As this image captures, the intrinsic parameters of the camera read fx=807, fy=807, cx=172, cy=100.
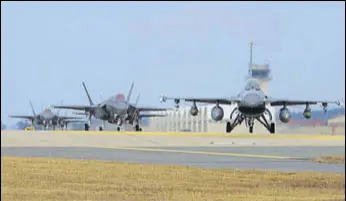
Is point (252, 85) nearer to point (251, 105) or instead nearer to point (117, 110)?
point (251, 105)

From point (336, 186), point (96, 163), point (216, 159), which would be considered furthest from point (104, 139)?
point (336, 186)

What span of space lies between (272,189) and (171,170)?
4183 millimetres

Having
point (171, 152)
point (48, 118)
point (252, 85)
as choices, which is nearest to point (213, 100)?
point (252, 85)

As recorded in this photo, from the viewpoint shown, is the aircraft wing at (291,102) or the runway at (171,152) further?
the aircraft wing at (291,102)

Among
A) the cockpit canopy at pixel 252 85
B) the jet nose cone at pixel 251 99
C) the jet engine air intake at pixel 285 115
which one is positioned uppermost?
the cockpit canopy at pixel 252 85

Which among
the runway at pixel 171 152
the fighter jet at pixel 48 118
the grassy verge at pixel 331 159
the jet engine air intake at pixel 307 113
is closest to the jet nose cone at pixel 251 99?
the jet engine air intake at pixel 307 113

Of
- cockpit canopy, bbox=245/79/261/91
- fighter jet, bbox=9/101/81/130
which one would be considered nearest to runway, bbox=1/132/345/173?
cockpit canopy, bbox=245/79/261/91

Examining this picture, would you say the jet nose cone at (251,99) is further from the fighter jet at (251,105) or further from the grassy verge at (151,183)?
the grassy verge at (151,183)

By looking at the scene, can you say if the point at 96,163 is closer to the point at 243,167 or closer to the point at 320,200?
the point at 243,167

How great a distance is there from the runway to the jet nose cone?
12.7 meters

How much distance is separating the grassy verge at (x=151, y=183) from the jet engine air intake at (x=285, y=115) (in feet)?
118

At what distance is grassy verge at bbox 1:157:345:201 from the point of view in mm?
14031

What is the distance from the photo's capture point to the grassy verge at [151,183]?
14.0 meters

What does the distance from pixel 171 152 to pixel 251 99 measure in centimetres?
2513
